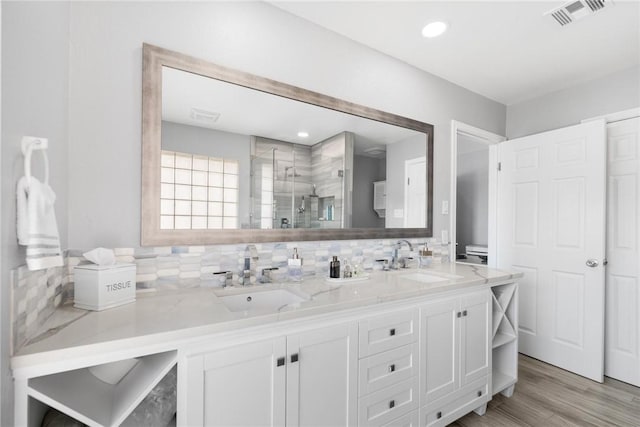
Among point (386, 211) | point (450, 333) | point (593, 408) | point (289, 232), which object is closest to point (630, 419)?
point (593, 408)

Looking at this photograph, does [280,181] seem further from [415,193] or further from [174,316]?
[415,193]

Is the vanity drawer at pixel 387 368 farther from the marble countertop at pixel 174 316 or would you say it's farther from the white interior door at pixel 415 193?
the white interior door at pixel 415 193

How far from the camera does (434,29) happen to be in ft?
6.59

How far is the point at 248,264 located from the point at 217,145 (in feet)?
2.13

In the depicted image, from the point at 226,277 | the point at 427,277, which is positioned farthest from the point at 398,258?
the point at 226,277

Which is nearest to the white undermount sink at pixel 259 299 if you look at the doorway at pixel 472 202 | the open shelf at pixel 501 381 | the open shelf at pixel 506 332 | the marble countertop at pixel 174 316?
the marble countertop at pixel 174 316

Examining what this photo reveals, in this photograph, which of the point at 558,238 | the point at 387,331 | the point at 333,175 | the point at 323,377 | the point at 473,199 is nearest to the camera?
the point at 323,377

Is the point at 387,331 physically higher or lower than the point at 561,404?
higher

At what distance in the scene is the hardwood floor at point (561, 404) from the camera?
1929 mm

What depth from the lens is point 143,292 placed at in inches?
56.2

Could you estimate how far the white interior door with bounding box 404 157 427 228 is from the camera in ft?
7.90

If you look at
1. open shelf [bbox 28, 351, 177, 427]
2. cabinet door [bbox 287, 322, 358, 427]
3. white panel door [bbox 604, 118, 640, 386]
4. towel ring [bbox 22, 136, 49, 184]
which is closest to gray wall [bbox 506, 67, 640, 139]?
→ white panel door [bbox 604, 118, 640, 386]

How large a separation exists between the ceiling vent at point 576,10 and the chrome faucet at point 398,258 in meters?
1.67

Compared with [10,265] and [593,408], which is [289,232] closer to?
[10,265]
